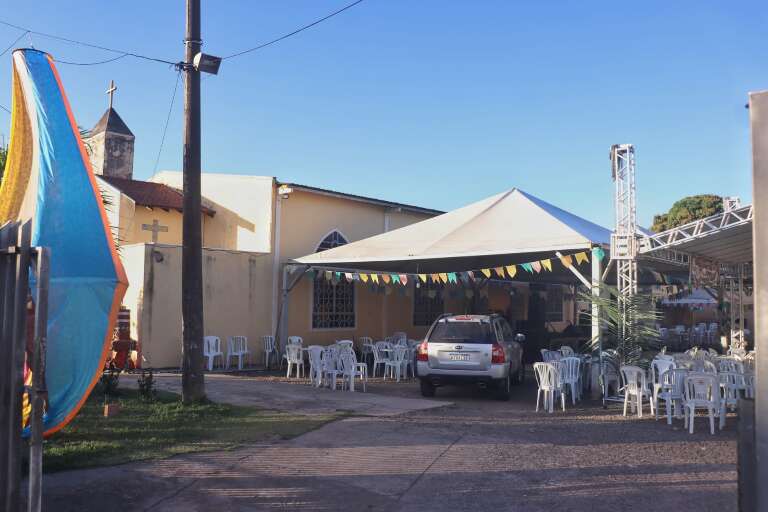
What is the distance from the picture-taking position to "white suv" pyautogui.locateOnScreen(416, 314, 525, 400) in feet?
37.2

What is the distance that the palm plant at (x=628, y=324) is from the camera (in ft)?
35.9

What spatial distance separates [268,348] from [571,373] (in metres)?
8.36

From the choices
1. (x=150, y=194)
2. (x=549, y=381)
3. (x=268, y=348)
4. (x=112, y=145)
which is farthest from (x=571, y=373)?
(x=112, y=145)

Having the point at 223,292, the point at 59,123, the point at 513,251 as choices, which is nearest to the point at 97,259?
the point at 59,123

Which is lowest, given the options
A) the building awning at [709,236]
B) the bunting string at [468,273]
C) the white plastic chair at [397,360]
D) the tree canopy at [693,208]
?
the white plastic chair at [397,360]

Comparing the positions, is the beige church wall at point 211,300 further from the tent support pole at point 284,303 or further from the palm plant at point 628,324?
the palm plant at point 628,324

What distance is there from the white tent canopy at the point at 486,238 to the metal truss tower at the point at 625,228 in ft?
1.18

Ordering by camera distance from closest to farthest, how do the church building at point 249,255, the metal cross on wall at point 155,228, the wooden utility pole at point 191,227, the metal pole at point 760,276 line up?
1. the metal pole at point 760,276
2. the wooden utility pole at point 191,227
3. the church building at point 249,255
4. the metal cross on wall at point 155,228

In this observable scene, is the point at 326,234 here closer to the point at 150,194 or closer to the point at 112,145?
the point at 150,194

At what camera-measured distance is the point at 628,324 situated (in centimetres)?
1102

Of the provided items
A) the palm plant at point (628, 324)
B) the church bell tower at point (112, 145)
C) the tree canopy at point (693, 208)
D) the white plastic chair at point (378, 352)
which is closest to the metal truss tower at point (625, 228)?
the palm plant at point (628, 324)

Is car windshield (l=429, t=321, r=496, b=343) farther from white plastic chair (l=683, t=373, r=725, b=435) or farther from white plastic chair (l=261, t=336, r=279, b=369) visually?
white plastic chair (l=261, t=336, r=279, b=369)

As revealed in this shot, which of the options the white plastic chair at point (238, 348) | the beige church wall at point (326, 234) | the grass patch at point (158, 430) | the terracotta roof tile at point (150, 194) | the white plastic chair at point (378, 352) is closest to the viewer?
the grass patch at point (158, 430)

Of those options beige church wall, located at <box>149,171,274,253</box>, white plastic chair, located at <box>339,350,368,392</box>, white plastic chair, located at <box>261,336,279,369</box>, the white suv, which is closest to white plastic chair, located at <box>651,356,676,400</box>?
the white suv
